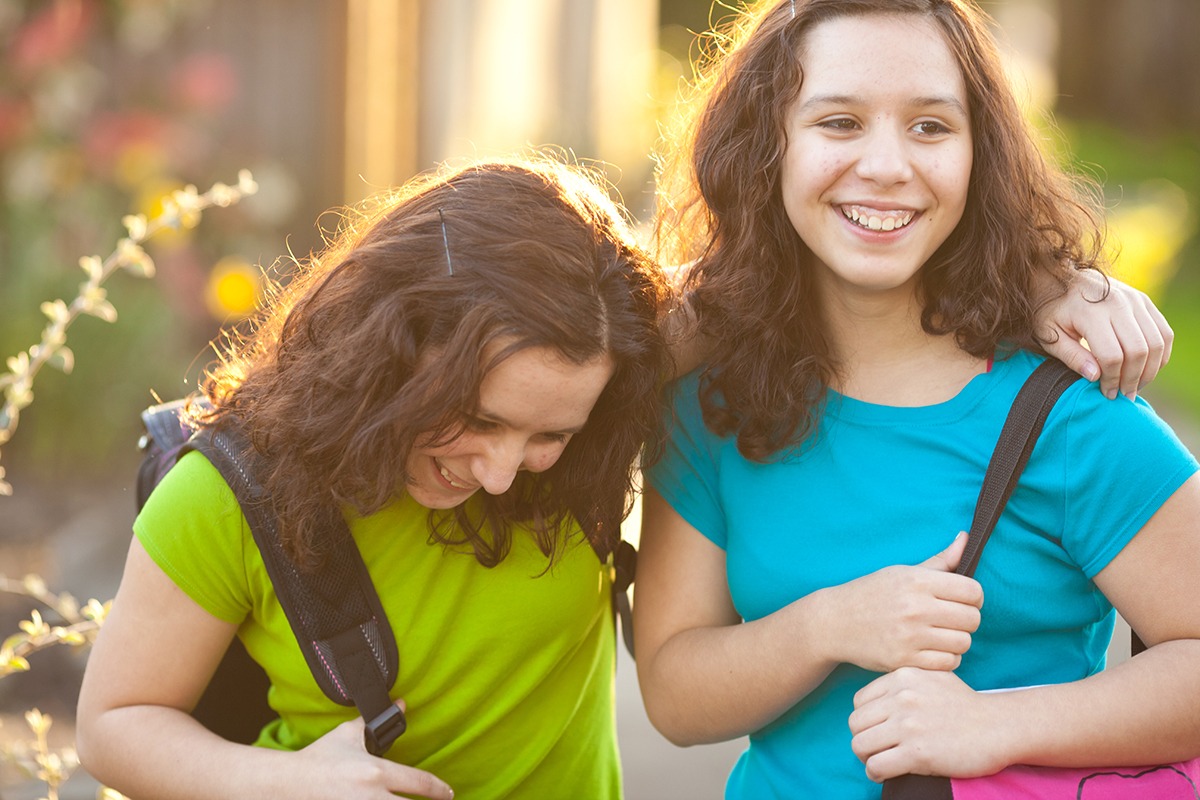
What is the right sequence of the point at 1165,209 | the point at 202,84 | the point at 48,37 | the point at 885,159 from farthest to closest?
the point at 1165,209
the point at 202,84
the point at 48,37
the point at 885,159

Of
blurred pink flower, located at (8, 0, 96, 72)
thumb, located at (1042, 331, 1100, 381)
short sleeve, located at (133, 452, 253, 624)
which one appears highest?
thumb, located at (1042, 331, 1100, 381)

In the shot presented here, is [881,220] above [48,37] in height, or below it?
above

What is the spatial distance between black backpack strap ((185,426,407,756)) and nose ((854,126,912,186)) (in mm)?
907

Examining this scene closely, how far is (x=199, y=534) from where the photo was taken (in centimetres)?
184

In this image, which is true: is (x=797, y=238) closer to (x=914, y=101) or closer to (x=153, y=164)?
(x=914, y=101)

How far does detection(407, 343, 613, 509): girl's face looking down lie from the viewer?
178 cm

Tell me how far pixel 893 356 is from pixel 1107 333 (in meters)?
0.32

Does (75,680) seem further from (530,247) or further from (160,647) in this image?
(530,247)

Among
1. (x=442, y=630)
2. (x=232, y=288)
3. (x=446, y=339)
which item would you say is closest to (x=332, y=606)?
(x=442, y=630)

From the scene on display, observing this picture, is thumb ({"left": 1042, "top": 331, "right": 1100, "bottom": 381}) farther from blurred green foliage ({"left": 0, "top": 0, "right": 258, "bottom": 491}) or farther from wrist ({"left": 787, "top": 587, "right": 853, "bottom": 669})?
blurred green foliage ({"left": 0, "top": 0, "right": 258, "bottom": 491})

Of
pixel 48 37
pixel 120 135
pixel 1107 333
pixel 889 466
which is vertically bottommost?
pixel 120 135

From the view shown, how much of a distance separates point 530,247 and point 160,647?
0.78 m

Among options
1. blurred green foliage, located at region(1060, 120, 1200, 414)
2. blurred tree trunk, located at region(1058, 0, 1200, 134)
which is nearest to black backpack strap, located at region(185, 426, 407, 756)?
blurred green foliage, located at region(1060, 120, 1200, 414)

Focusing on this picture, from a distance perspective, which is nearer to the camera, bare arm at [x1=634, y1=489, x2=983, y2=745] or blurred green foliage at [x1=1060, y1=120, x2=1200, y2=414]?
bare arm at [x1=634, y1=489, x2=983, y2=745]
